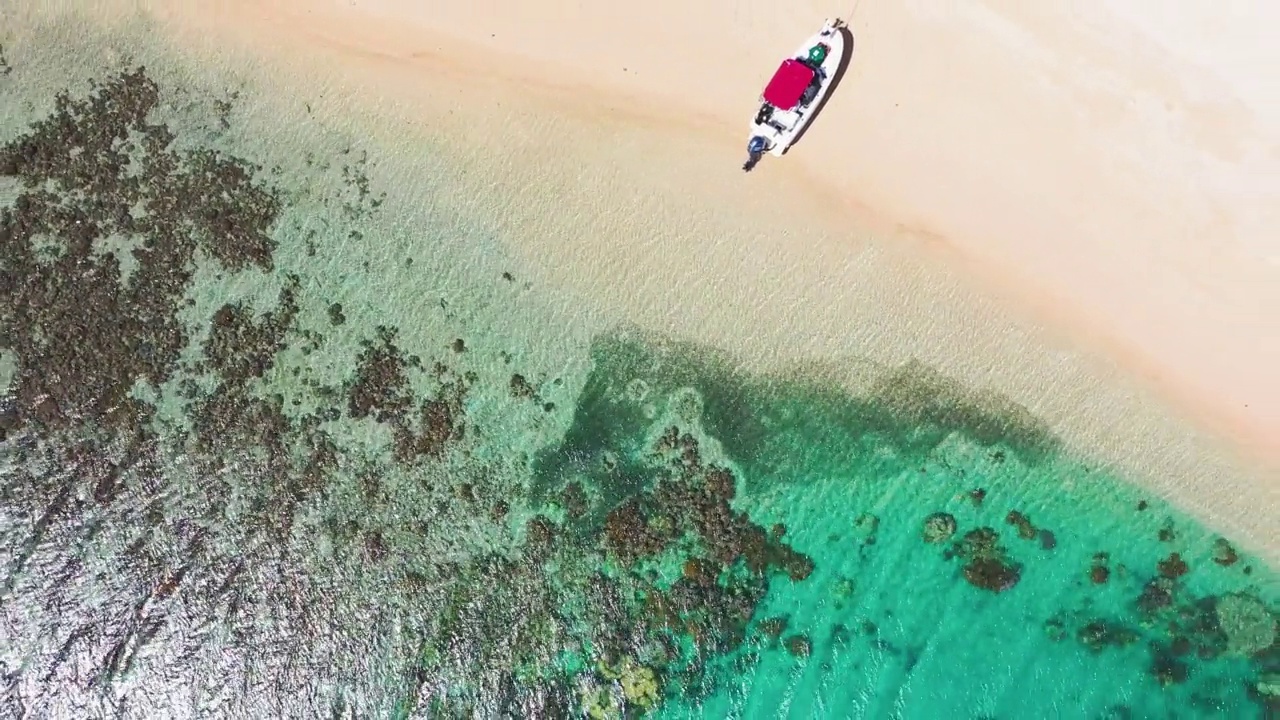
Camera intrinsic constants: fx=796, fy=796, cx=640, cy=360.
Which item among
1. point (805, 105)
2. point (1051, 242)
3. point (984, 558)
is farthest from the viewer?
point (984, 558)

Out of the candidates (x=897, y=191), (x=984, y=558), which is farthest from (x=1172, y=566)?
(x=897, y=191)

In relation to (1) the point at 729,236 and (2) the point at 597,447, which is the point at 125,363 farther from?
(1) the point at 729,236

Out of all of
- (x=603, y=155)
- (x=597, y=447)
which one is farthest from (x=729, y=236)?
(x=597, y=447)

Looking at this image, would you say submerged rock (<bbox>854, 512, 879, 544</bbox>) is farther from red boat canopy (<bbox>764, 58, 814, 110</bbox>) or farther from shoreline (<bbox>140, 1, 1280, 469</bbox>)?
red boat canopy (<bbox>764, 58, 814, 110</bbox>)

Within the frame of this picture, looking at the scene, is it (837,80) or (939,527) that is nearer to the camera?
(837,80)

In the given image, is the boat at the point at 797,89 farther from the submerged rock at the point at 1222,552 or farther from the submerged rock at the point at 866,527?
the submerged rock at the point at 1222,552

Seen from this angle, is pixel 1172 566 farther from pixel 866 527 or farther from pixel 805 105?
pixel 805 105

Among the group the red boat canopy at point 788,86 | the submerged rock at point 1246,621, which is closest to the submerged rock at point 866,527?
the submerged rock at point 1246,621

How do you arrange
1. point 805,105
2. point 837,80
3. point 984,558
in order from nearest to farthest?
1. point 805,105
2. point 837,80
3. point 984,558
